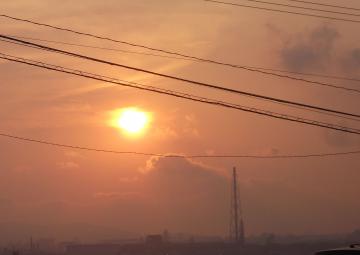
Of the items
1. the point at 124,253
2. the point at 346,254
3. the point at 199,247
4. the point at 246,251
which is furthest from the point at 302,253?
the point at 346,254

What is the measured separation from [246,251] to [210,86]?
79306 millimetres

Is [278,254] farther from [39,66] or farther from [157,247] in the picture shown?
[39,66]

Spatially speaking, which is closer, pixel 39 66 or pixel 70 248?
pixel 39 66

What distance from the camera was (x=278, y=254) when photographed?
3622 inches

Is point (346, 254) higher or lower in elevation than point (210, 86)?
lower

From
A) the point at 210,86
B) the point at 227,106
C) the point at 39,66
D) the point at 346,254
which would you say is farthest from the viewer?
the point at 227,106

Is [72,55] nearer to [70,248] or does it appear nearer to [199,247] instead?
[199,247]

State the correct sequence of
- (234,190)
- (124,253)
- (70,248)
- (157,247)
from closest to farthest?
(234,190) < (124,253) < (157,247) < (70,248)

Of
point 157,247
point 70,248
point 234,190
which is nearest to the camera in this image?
point 234,190

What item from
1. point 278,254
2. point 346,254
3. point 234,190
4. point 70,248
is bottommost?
point 346,254

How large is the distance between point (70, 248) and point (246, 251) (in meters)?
78.8

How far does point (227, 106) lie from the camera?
25297 millimetres

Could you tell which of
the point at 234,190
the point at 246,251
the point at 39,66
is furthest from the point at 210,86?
the point at 246,251

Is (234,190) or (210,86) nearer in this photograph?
(210,86)
